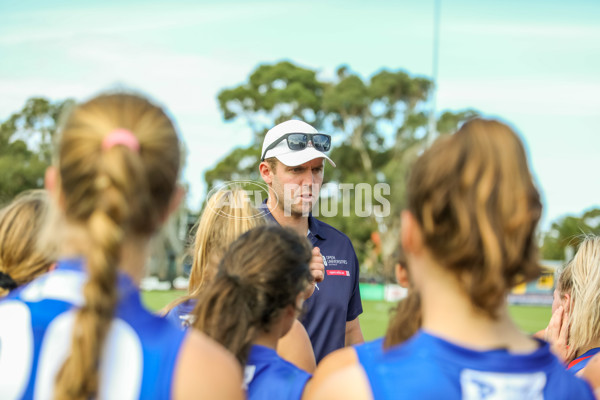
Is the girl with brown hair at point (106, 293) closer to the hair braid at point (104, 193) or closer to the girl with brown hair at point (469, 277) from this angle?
the hair braid at point (104, 193)

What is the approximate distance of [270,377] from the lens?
87.4 inches

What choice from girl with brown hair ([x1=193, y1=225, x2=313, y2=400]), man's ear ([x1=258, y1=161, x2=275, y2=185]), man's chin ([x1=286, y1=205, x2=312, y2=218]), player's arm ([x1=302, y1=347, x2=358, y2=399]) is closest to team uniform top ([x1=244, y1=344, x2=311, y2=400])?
girl with brown hair ([x1=193, y1=225, x2=313, y2=400])

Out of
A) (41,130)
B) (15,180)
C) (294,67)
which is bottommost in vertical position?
(15,180)

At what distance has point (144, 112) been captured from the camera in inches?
65.4

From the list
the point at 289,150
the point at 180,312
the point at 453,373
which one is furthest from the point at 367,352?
the point at 289,150

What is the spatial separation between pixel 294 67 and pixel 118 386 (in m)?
51.0

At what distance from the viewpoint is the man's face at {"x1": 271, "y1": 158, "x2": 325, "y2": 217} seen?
439 cm

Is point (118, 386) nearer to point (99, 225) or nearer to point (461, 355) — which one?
point (99, 225)

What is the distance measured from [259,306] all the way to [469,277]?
0.89 meters

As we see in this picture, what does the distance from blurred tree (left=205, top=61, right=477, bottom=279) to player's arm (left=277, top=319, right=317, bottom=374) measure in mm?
42863

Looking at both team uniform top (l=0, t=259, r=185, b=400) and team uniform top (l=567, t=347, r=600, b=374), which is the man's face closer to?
team uniform top (l=567, t=347, r=600, b=374)

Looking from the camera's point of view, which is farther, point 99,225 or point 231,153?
point 231,153

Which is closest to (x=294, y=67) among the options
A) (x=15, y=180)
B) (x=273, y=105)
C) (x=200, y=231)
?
(x=273, y=105)

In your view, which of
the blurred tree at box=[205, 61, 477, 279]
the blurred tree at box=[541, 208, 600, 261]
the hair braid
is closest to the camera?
the hair braid
